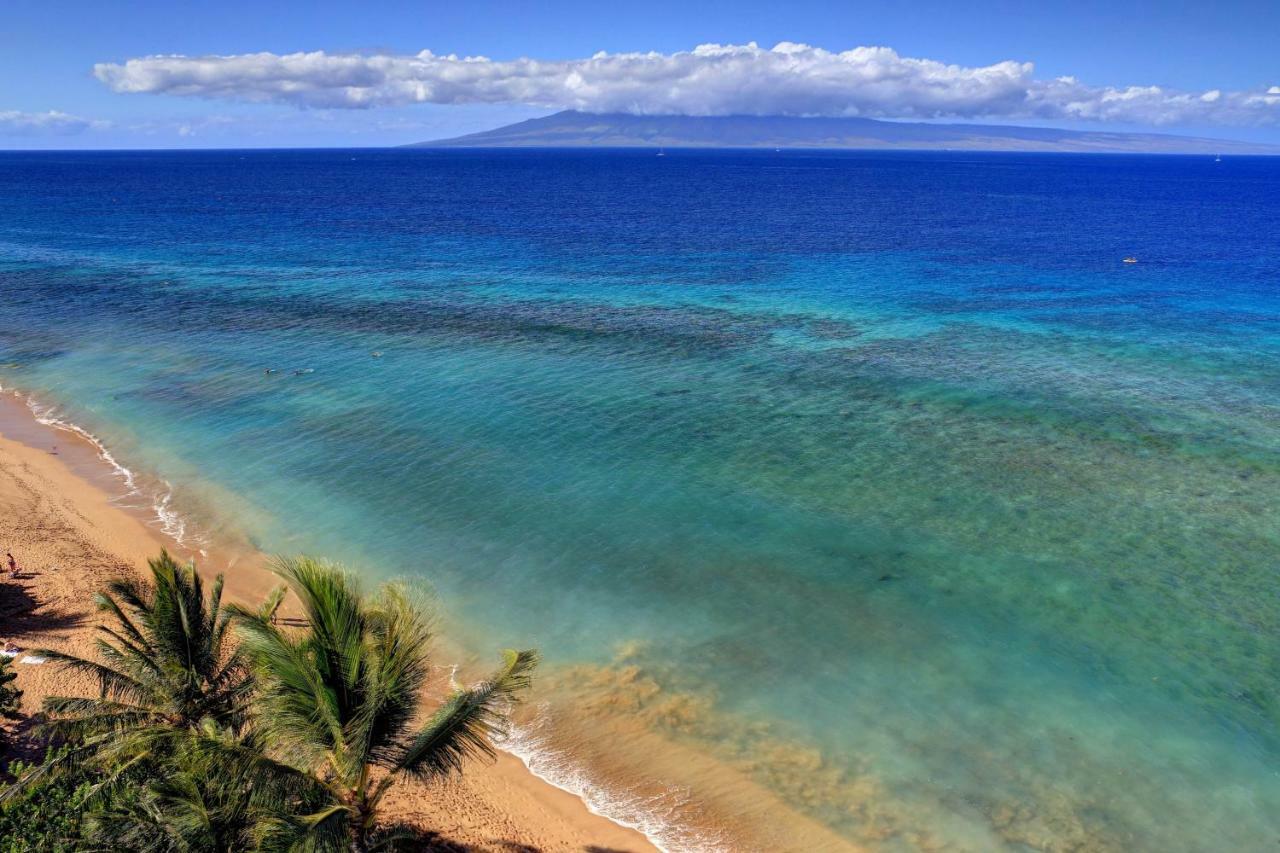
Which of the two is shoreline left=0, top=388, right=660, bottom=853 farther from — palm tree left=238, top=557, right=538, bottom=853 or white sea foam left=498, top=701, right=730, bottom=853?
palm tree left=238, top=557, right=538, bottom=853

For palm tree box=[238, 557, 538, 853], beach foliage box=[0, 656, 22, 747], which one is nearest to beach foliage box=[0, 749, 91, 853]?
beach foliage box=[0, 656, 22, 747]

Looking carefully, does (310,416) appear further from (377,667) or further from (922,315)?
(922,315)

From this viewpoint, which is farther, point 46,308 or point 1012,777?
point 46,308

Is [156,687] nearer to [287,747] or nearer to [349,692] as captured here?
[287,747]

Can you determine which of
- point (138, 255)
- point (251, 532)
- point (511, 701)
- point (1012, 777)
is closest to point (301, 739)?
point (511, 701)

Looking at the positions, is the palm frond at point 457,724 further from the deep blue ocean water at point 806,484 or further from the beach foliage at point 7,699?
the beach foliage at point 7,699

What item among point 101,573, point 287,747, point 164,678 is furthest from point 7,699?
point 101,573

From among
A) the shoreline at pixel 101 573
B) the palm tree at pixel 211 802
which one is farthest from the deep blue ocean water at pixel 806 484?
the palm tree at pixel 211 802
